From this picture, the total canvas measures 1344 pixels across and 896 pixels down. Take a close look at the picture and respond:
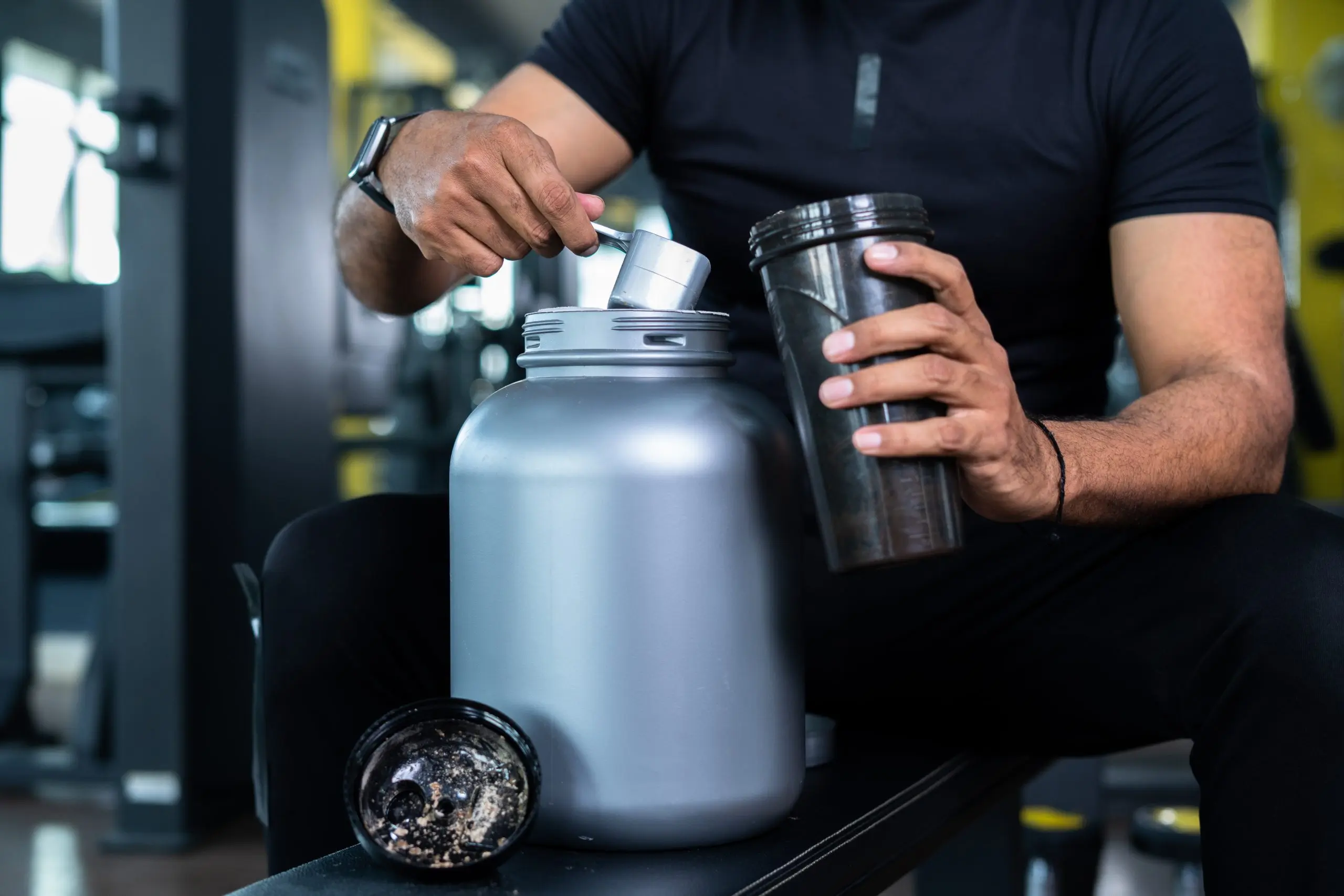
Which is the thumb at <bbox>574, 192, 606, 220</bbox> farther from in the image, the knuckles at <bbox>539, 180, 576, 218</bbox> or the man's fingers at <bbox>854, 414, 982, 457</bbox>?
the man's fingers at <bbox>854, 414, 982, 457</bbox>

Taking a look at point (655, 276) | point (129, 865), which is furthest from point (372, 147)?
point (129, 865)

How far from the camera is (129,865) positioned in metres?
1.88

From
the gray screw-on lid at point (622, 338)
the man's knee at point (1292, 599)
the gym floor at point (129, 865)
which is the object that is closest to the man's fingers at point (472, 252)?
the gray screw-on lid at point (622, 338)

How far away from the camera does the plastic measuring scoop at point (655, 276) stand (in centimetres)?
69

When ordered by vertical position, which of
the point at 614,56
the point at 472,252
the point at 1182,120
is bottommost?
the point at 472,252

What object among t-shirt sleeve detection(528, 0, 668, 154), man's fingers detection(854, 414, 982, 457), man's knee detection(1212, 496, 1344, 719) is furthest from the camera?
t-shirt sleeve detection(528, 0, 668, 154)

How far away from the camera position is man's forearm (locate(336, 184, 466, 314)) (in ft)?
3.45

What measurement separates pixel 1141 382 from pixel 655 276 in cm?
54

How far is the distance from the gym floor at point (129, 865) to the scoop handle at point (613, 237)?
4.18ft

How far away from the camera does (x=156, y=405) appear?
1948mm

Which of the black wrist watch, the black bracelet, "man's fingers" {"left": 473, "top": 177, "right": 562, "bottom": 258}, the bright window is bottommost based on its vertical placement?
the black bracelet

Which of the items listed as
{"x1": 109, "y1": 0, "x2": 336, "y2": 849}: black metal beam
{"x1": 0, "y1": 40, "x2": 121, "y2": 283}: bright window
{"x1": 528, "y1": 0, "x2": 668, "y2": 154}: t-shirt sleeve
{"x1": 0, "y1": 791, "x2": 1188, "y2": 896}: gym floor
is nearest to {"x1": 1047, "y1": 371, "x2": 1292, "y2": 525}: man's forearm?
{"x1": 528, "y1": 0, "x2": 668, "y2": 154}: t-shirt sleeve

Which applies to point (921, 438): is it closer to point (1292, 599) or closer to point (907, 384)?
point (907, 384)

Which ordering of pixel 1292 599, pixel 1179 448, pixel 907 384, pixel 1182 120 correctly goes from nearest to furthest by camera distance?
pixel 907 384 → pixel 1292 599 → pixel 1179 448 → pixel 1182 120
